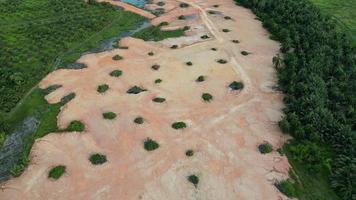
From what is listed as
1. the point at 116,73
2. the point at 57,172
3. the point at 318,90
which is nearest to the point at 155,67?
the point at 116,73

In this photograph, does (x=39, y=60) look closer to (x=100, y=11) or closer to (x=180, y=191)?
(x=100, y=11)

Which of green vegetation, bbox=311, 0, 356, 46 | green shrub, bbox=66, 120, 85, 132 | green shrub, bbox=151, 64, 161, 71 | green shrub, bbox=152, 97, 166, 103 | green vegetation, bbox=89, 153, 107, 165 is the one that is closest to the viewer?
green vegetation, bbox=89, 153, 107, 165

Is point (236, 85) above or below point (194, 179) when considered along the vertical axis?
above

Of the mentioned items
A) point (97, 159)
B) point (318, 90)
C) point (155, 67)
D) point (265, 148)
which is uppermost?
point (318, 90)

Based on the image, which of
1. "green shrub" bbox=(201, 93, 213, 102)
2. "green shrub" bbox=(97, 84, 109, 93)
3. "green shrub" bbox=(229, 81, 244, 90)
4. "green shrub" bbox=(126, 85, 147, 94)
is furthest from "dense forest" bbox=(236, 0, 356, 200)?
"green shrub" bbox=(97, 84, 109, 93)

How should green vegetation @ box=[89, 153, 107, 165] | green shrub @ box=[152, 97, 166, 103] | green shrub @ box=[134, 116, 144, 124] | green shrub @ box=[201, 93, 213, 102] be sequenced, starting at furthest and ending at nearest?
green shrub @ box=[201, 93, 213, 102]
green shrub @ box=[152, 97, 166, 103]
green shrub @ box=[134, 116, 144, 124]
green vegetation @ box=[89, 153, 107, 165]

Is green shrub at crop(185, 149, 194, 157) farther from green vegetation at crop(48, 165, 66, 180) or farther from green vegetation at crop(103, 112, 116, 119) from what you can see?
green vegetation at crop(48, 165, 66, 180)

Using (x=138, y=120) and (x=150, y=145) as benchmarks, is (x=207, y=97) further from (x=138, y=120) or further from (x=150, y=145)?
(x=150, y=145)

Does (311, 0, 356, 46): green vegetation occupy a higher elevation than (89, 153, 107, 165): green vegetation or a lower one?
higher
